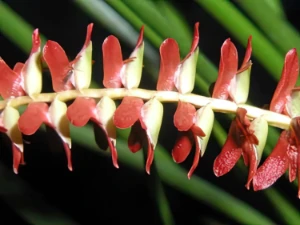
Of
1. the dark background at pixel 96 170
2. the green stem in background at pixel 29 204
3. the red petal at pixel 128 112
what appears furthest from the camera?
the dark background at pixel 96 170

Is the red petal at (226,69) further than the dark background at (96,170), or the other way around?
the dark background at (96,170)

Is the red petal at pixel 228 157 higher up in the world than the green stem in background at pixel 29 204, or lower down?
higher up

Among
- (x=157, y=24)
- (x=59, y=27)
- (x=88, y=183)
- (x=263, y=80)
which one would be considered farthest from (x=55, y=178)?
(x=157, y=24)

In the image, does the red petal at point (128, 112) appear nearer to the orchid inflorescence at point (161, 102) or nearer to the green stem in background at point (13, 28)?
the orchid inflorescence at point (161, 102)

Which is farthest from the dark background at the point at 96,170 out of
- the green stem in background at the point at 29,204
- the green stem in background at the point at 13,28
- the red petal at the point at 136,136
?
the red petal at the point at 136,136

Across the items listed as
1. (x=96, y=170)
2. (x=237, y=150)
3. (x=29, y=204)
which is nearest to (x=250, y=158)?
(x=237, y=150)

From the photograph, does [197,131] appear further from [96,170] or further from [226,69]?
[96,170]

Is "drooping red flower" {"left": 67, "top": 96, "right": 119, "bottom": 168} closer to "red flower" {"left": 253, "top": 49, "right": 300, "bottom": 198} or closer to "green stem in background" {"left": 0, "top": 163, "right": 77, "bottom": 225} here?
"red flower" {"left": 253, "top": 49, "right": 300, "bottom": 198}
